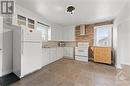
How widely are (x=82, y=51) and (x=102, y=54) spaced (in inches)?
45.5

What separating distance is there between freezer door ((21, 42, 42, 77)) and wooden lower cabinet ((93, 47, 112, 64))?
3.00 metres

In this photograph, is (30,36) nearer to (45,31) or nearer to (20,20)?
(20,20)

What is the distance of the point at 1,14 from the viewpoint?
9.12 ft

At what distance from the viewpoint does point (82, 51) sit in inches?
215

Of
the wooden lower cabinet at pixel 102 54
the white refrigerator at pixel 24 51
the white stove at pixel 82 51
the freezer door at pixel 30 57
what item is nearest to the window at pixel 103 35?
the wooden lower cabinet at pixel 102 54

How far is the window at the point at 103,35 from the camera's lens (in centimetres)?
496

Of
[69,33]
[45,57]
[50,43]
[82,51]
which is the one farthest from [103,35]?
[45,57]

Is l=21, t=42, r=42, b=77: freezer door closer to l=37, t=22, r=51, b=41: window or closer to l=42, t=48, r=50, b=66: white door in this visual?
l=42, t=48, r=50, b=66: white door

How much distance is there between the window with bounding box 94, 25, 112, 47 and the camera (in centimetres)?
496

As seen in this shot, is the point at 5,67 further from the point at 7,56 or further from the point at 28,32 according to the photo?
the point at 28,32

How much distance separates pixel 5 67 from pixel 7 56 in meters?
0.33

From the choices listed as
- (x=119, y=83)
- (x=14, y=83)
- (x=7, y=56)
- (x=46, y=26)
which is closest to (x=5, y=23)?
(x=7, y=56)

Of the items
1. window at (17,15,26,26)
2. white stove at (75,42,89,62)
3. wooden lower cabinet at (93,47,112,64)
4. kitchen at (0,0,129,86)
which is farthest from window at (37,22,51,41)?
wooden lower cabinet at (93,47,112,64)

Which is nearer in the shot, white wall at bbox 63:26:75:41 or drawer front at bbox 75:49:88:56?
drawer front at bbox 75:49:88:56
